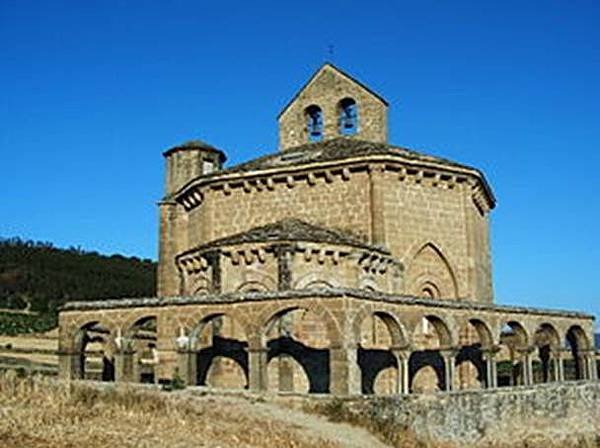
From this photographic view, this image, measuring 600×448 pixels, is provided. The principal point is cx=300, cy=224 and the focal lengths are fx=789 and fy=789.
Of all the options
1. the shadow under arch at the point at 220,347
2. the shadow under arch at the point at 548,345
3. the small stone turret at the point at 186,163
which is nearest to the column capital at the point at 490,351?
the shadow under arch at the point at 548,345

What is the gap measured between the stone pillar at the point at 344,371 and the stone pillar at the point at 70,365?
7295 millimetres

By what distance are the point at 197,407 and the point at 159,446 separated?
3961 mm

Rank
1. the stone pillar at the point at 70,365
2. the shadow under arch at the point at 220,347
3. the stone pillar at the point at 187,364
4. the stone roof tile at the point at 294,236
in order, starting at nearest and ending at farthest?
the stone pillar at the point at 187,364
the stone pillar at the point at 70,365
the stone roof tile at the point at 294,236
the shadow under arch at the point at 220,347

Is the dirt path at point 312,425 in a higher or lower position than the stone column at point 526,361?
lower

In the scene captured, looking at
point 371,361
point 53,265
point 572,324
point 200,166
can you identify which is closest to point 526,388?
point 371,361

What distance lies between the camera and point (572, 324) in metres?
23.7

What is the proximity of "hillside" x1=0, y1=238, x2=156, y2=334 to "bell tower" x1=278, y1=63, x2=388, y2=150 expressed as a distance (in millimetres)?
23799

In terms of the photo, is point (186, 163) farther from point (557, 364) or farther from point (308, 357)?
point (557, 364)

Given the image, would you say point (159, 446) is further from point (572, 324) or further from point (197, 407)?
point (572, 324)

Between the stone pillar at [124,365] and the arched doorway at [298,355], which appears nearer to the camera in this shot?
the stone pillar at [124,365]

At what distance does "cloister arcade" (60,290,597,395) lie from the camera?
17.0 meters

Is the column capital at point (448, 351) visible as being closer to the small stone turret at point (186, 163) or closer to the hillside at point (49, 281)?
the small stone turret at point (186, 163)

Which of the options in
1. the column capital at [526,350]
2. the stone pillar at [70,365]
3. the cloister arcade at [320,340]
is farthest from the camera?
the column capital at [526,350]

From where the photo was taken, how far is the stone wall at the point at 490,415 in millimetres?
15008
